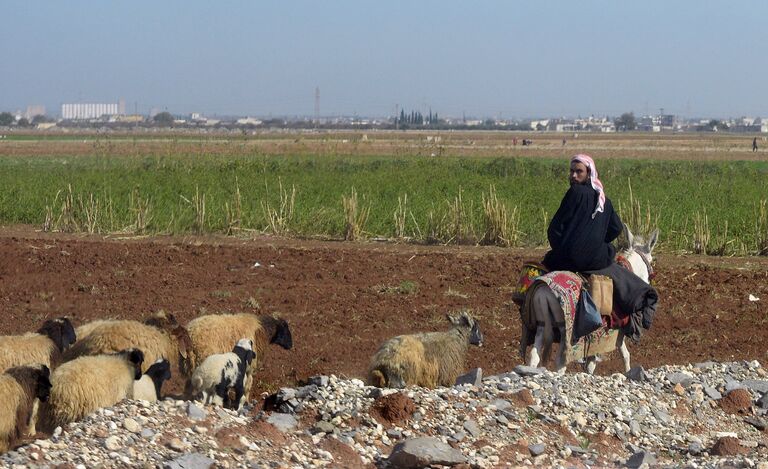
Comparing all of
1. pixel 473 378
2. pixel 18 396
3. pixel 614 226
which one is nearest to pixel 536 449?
pixel 473 378

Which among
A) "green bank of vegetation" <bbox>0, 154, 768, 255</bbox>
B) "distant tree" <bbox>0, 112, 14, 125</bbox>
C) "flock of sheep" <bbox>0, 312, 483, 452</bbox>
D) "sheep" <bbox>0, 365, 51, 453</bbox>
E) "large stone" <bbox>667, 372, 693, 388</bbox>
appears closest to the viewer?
"sheep" <bbox>0, 365, 51, 453</bbox>

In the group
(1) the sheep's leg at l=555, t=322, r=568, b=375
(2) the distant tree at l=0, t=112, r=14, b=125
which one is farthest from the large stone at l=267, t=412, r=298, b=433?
(2) the distant tree at l=0, t=112, r=14, b=125

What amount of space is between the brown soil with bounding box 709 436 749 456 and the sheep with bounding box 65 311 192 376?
14.5 ft

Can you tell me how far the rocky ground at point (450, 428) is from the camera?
7.29 m

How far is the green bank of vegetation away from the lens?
2048 cm

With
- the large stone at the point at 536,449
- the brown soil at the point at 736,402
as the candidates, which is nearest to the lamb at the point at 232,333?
the large stone at the point at 536,449

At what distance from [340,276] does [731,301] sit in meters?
5.30

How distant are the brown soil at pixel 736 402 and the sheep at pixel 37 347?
18.5 feet

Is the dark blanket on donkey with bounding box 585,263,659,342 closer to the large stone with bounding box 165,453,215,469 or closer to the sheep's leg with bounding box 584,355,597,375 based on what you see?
the sheep's leg with bounding box 584,355,597,375

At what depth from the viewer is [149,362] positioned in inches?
372

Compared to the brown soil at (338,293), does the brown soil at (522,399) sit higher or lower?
higher

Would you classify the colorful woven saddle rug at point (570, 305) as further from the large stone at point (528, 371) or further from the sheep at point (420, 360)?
the sheep at point (420, 360)

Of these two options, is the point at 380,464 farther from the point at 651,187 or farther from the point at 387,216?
the point at 651,187

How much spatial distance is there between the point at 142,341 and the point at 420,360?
7.64ft
